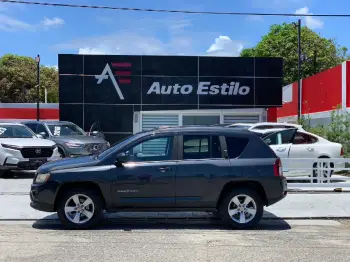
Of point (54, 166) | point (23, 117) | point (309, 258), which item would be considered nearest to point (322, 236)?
point (309, 258)

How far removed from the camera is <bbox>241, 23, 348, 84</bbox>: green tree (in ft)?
136

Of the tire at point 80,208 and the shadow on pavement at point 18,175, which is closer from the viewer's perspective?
the tire at point 80,208

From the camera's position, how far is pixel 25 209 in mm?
9703

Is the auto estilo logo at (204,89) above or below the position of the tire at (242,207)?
above

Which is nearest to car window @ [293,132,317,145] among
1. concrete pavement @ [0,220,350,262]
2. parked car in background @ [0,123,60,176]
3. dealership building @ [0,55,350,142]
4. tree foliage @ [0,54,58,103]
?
concrete pavement @ [0,220,350,262]

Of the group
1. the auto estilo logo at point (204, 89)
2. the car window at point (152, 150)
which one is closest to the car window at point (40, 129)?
the auto estilo logo at point (204, 89)

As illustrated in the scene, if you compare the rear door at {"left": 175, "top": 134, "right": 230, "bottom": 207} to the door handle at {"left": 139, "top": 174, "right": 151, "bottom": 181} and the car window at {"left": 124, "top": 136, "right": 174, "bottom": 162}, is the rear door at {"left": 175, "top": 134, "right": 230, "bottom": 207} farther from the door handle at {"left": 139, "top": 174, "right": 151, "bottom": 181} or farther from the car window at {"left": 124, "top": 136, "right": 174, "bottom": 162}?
the door handle at {"left": 139, "top": 174, "right": 151, "bottom": 181}

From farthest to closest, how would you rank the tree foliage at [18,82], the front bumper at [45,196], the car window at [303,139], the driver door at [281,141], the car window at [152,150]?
the tree foliage at [18,82] < the car window at [303,139] < the driver door at [281,141] < the car window at [152,150] < the front bumper at [45,196]

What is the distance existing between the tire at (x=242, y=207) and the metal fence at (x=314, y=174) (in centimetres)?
426

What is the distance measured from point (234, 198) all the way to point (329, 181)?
5521 mm

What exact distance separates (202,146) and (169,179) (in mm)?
845

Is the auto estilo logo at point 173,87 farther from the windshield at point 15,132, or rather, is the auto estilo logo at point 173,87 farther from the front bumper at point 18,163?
the front bumper at point 18,163

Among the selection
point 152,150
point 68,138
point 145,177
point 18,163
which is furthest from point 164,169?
point 68,138

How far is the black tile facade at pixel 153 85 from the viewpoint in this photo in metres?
20.5
